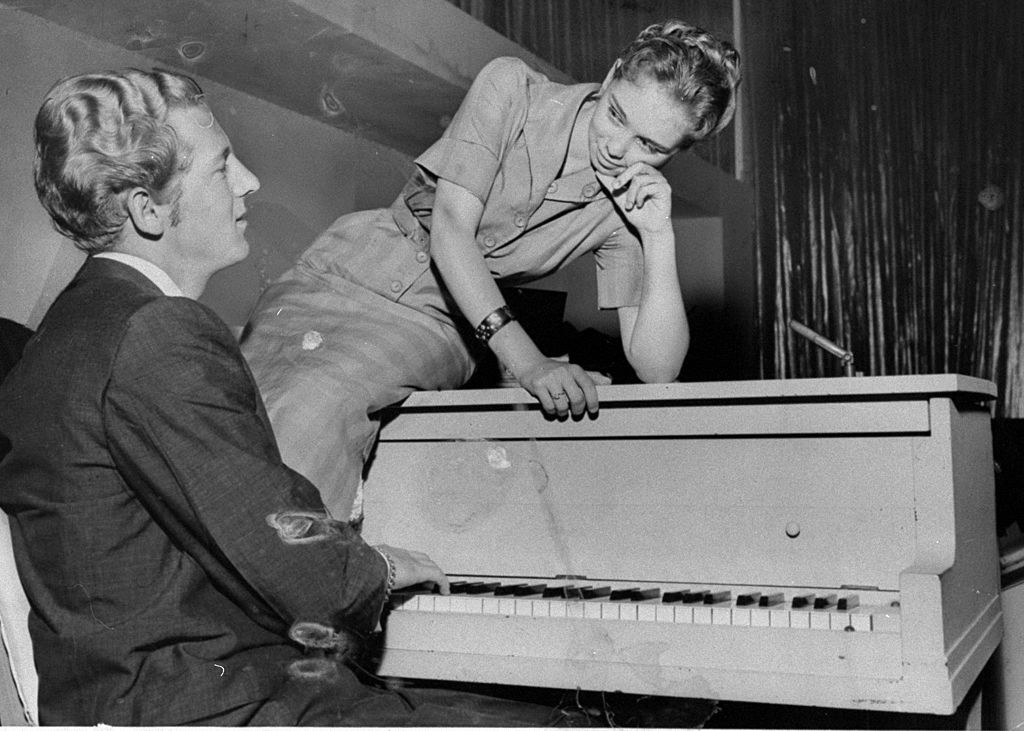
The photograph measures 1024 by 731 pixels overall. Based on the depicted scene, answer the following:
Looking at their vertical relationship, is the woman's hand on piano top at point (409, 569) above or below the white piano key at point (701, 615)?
above

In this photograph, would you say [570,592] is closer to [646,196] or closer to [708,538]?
[708,538]

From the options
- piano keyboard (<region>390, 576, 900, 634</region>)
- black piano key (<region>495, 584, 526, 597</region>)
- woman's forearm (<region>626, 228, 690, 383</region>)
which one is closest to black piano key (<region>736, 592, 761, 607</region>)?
piano keyboard (<region>390, 576, 900, 634</region>)

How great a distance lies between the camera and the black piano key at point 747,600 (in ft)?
4.61

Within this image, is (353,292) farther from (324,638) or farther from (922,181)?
(922,181)

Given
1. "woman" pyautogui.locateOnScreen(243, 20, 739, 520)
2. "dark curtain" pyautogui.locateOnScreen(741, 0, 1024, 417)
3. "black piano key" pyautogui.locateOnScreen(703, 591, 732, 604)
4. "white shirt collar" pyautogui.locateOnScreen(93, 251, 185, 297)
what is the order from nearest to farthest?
1. "white shirt collar" pyautogui.locateOnScreen(93, 251, 185, 297)
2. "black piano key" pyautogui.locateOnScreen(703, 591, 732, 604)
3. "woman" pyautogui.locateOnScreen(243, 20, 739, 520)
4. "dark curtain" pyautogui.locateOnScreen(741, 0, 1024, 417)

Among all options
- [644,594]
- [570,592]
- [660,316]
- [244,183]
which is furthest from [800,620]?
[244,183]

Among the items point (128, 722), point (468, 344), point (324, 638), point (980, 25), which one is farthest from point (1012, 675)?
point (128, 722)

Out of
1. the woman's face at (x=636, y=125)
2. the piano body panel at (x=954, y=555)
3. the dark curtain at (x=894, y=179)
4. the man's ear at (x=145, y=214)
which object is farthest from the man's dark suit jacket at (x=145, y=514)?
the dark curtain at (x=894, y=179)

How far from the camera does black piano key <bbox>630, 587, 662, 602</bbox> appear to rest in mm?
1464

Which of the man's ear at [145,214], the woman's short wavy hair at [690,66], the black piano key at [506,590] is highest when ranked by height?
the woman's short wavy hair at [690,66]

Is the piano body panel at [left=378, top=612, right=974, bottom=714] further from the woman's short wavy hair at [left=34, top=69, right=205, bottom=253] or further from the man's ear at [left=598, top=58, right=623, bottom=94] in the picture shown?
the man's ear at [left=598, top=58, right=623, bottom=94]

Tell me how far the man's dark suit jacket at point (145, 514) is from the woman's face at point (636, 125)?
34.5 inches

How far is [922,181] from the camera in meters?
2.98

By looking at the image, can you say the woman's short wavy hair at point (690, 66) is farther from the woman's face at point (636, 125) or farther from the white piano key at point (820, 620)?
the white piano key at point (820, 620)
